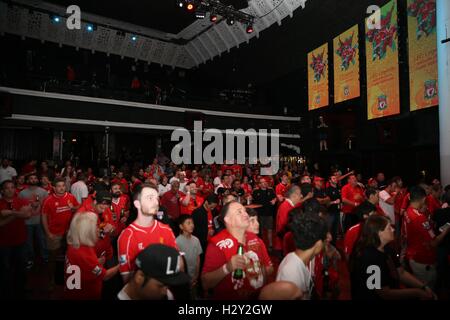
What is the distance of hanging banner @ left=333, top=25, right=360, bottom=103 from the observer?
12.3 meters

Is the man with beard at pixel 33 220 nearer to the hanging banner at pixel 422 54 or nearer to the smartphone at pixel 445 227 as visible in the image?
the smartphone at pixel 445 227

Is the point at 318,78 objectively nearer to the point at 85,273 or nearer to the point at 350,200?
the point at 350,200

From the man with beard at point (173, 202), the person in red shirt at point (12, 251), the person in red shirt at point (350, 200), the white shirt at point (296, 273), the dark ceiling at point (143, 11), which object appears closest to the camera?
the white shirt at point (296, 273)

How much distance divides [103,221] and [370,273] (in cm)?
371

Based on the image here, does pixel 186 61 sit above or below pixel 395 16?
above

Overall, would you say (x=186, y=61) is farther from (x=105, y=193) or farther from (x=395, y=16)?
(x=105, y=193)

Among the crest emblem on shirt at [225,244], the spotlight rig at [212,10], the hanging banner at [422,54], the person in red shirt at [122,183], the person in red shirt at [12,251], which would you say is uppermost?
the spotlight rig at [212,10]

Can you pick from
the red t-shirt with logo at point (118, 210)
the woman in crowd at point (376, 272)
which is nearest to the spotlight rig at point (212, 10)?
the red t-shirt with logo at point (118, 210)

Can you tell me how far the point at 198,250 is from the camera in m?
3.85

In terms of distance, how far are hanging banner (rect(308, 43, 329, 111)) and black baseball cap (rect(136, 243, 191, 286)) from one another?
539 inches

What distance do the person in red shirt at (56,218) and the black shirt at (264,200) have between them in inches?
166

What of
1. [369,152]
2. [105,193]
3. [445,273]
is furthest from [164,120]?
[445,273]

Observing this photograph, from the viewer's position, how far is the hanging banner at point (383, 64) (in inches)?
415

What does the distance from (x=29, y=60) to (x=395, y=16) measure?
2029 centimetres
